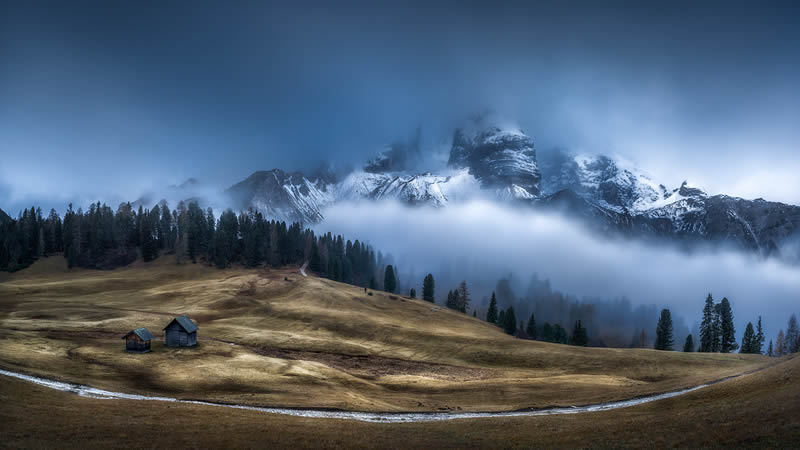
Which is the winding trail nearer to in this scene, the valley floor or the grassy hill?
the grassy hill

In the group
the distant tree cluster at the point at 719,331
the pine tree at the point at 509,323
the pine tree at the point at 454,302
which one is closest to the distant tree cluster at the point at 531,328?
the pine tree at the point at 509,323

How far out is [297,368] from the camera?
7425 cm

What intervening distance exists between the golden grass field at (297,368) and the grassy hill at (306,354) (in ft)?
1.51

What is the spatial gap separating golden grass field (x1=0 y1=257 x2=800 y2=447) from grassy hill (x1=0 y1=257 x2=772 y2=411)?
1.51 feet

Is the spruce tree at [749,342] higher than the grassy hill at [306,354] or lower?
lower

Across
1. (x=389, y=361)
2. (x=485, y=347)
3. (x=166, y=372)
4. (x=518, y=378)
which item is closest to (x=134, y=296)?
(x=166, y=372)

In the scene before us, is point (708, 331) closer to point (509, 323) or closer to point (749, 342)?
point (749, 342)

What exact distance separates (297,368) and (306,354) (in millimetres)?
16296

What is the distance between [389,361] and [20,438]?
67961mm

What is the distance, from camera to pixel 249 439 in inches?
1282

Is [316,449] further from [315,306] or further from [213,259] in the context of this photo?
[213,259]

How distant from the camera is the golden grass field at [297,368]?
3459 cm

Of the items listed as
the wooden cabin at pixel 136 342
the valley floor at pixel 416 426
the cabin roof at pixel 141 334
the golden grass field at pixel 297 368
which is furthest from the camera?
the cabin roof at pixel 141 334

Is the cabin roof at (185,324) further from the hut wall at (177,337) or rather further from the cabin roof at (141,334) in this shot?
the cabin roof at (141,334)
